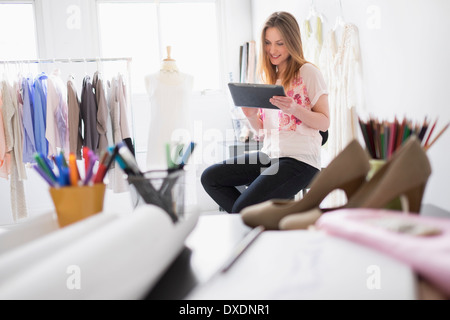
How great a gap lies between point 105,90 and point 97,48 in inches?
49.1

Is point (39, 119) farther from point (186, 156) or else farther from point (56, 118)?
point (186, 156)

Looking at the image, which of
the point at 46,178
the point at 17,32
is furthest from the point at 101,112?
the point at 46,178

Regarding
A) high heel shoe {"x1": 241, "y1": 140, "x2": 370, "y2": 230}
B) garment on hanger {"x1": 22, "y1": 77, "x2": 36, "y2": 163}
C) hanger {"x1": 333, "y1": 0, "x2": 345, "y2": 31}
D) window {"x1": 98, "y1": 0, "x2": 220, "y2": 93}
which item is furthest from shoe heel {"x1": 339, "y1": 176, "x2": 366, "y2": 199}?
window {"x1": 98, "y1": 0, "x2": 220, "y2": 93}

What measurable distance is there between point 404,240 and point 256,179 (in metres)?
1.17

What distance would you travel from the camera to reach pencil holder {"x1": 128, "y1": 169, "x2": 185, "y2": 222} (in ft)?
2.03

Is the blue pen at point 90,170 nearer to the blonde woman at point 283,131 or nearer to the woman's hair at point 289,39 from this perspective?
the blonde woman at point 283,131

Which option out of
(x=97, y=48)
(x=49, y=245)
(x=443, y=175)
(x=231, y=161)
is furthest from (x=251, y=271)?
(x=97, y=48)

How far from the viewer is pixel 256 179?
162 cm

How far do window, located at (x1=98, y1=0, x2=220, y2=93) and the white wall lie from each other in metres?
2.04

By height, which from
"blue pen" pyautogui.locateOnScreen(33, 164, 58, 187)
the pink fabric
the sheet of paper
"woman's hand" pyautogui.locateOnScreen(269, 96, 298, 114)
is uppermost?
"woman's hand" pyautogui.locateOnScreen(269, 96, 298, 114)

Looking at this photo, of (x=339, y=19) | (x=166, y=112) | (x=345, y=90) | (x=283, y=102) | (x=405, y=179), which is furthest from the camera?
(x=166, y=112)

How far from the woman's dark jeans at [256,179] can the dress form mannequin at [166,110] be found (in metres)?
0.66

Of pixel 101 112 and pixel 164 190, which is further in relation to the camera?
pixel 101 112

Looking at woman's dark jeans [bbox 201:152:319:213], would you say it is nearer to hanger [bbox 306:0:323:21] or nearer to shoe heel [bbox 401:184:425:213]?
shoe heel [bbox 401:184:425:213]
